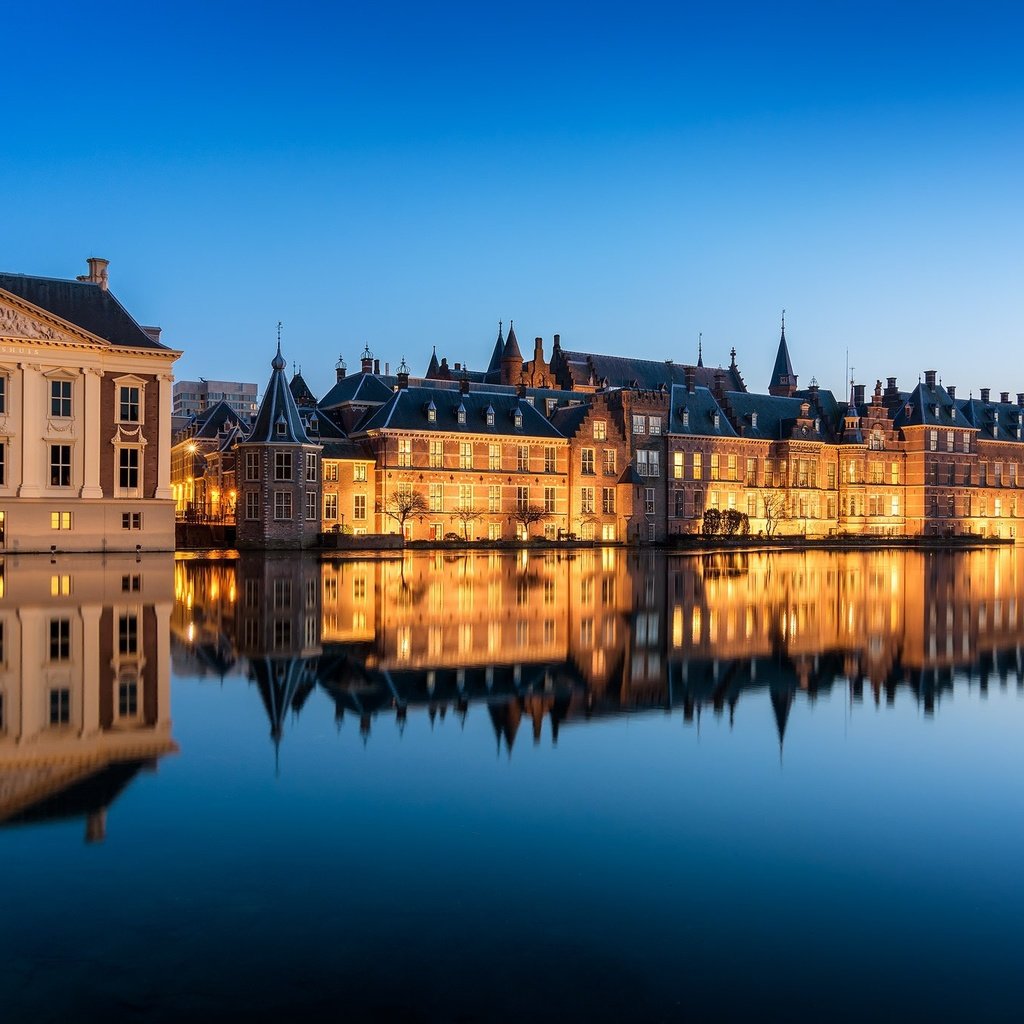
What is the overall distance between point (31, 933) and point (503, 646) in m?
12.1

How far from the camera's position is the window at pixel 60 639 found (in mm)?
15448

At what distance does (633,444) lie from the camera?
77438 mm

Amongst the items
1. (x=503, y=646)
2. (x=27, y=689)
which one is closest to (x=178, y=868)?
(x=27, y=689)

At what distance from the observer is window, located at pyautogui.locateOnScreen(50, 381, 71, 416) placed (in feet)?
163

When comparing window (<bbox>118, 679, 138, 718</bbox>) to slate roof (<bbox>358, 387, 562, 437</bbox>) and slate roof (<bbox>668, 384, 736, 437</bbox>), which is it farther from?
slate roof (<bbox>668, 384, 736, 437</bbox>)

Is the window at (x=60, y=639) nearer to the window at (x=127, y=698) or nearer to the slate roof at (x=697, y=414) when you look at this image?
the window at (x=127, y=698)

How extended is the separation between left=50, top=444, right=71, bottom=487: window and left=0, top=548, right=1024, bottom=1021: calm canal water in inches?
1351

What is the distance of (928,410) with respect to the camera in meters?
96.3

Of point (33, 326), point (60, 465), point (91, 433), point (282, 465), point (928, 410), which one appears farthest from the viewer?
point (928, 410)

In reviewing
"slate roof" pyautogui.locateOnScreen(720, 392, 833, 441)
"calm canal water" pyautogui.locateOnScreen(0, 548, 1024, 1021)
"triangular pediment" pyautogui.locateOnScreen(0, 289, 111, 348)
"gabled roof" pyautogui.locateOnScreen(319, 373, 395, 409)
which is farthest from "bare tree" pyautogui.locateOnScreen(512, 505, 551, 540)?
"calm canal water" pyautogui.locateOnScreen(0, 548, 1024, 1021)

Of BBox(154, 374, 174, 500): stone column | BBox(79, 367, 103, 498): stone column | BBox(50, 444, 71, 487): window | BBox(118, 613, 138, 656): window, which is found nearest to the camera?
BBox(118, 613, 138, 656): window

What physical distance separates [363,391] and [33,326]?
2500 centimetres

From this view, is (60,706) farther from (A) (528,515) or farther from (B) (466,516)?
(A) (528,515)

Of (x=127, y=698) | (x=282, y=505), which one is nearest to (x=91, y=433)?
(x=282, y=505)
